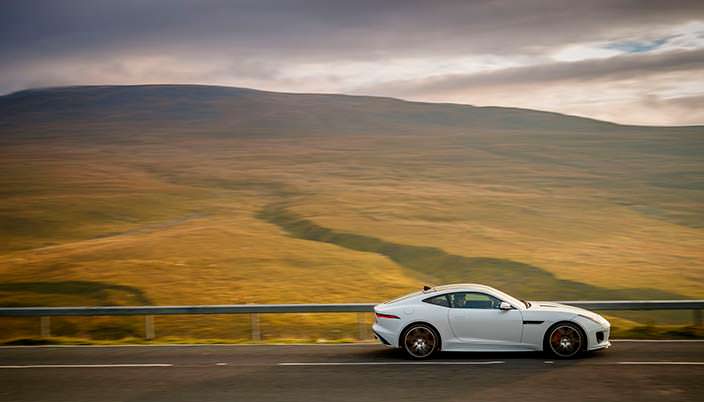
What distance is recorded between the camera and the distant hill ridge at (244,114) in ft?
362

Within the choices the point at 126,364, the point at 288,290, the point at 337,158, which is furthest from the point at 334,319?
the point at 337,158

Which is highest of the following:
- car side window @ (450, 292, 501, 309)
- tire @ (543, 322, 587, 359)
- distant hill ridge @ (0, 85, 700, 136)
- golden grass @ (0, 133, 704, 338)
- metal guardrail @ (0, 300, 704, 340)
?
distant hill ridge @ (0, 85, 700, 136)

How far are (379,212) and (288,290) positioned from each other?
19419 mm

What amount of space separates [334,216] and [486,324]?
103 ft

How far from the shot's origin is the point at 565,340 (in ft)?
41.6

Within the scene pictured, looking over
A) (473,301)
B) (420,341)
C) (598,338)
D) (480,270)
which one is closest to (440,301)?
(473,301)

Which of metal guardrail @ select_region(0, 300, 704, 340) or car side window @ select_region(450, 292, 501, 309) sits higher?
car side window @ select_region(450, 292, 501, 309)

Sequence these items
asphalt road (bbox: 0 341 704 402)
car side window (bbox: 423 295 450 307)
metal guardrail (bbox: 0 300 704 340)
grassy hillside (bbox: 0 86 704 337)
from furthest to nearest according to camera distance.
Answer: grassy hillside (bbox: 0 86 704 337) → metal guardrail (bbox: 0 300 704 340) → car side window (bbox: 423 295 450 307) → asphalt road (bbox: 0 341 704 402)

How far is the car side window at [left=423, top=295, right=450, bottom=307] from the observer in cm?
1312

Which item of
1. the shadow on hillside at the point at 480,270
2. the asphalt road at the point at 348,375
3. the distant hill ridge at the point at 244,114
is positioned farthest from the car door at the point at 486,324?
the distant hill ridge at the point at 244,114

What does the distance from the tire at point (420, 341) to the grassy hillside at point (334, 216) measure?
7.96 meters

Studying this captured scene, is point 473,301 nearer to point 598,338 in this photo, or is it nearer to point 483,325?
point 483,325

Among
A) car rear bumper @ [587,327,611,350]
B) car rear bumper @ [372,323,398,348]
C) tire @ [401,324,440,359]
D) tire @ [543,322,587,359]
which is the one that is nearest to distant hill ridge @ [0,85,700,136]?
car rear bumper @ [372,323,398,348]

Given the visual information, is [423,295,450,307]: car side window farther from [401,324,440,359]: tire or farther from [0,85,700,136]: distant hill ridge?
[0,85,700,136]: distant hill ridge
